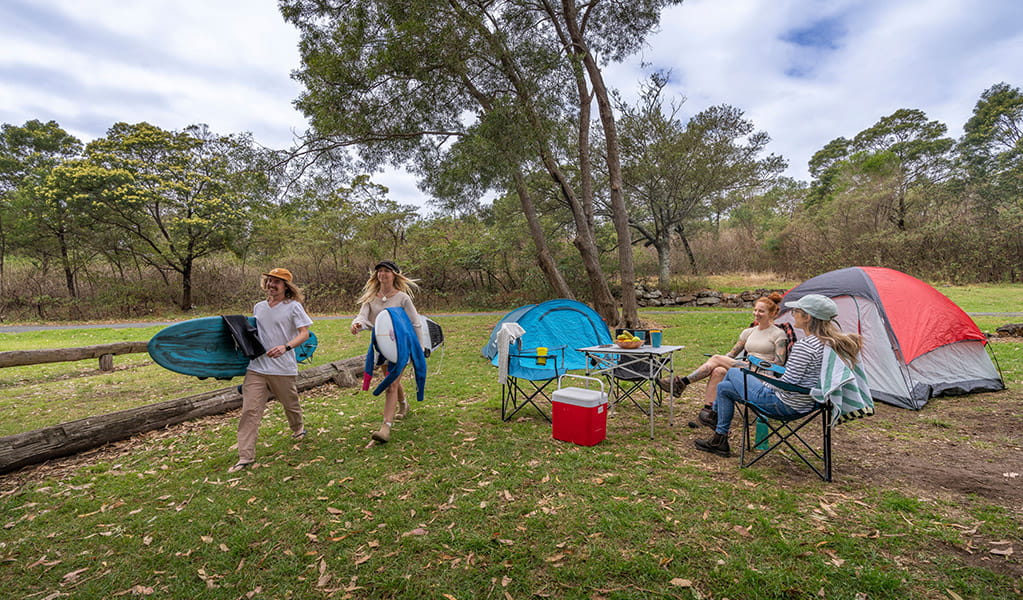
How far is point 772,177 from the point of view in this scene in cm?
1911

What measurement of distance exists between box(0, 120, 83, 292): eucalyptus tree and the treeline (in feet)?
0.20

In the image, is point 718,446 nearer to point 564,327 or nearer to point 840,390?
point 840,390

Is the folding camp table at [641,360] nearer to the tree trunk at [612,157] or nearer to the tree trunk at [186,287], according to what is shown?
the tree trunk at [612,157]

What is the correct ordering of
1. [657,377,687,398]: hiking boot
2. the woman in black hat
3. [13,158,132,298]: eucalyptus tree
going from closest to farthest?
1. the woman in black hat
2. [657,377,687,398]: hiking boot
3. [13,158,132,298]: eucalyptus tree

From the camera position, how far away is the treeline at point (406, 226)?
15938 mm

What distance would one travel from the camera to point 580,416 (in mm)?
3660

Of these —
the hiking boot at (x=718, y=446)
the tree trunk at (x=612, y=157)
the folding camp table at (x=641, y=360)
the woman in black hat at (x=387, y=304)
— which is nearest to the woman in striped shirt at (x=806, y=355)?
the hiking boot at (x=718, y=446)

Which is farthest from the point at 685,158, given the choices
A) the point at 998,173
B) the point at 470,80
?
the point at 998,173

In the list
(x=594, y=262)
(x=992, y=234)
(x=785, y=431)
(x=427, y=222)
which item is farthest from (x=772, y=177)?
(x=785, y=431)

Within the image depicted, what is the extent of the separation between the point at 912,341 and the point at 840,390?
109 inches

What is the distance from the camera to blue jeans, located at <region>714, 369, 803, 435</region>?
2988mm

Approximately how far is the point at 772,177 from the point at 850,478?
1991 centimetres

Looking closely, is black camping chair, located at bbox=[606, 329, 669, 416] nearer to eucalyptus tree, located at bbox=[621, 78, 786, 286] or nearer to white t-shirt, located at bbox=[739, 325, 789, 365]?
white t-shirt, located at bbox=[739, 325, 789, 365]

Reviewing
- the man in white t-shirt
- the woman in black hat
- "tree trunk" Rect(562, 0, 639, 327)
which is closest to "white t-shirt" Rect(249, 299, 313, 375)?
the man in white t-shirt
